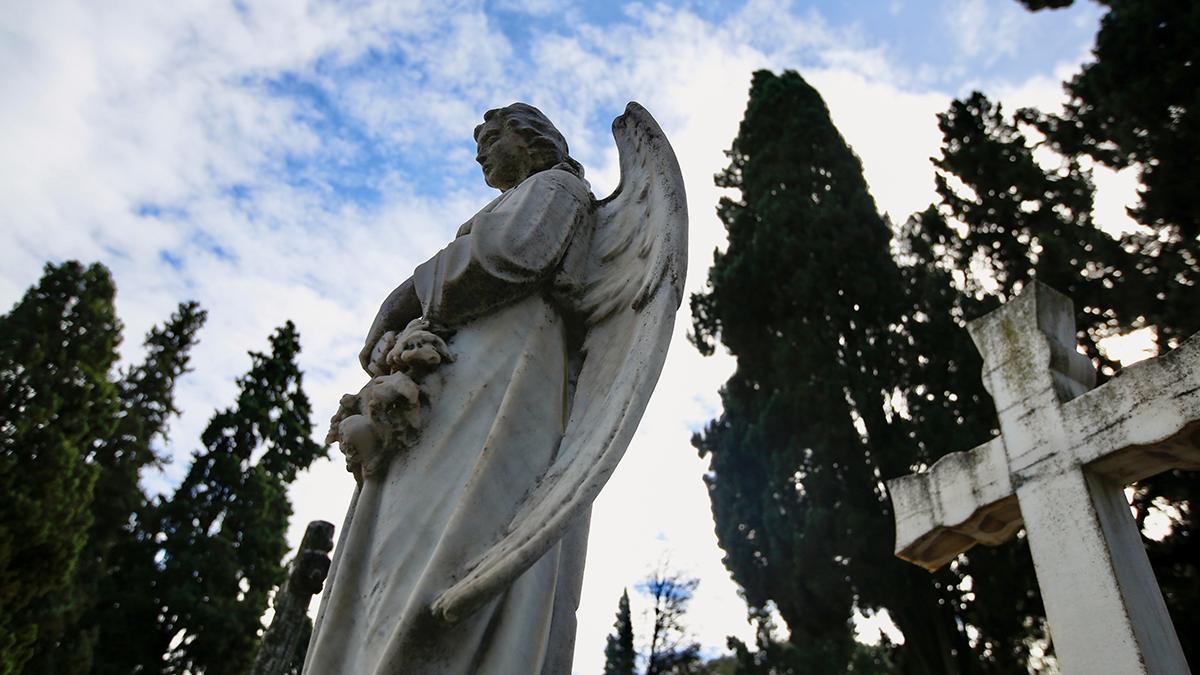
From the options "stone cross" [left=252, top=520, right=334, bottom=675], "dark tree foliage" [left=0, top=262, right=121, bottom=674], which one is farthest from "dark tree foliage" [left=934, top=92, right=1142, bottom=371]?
"dark tree foliage" [left=0, top=262, right=121, bottom=674]

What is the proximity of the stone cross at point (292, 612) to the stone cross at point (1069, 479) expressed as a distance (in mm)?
3839

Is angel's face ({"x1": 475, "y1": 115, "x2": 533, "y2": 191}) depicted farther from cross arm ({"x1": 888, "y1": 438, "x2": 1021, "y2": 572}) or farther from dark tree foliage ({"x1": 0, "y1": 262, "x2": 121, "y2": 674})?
dark tree foliage ({"x1": 0, "y1": 262, "x2": 121, "y2": 674})

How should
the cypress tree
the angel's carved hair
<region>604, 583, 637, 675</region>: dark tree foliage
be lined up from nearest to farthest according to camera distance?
the angel's carved hair, the cypress tree, <region>604, 583, 637, 675</region>: dark tree foliage

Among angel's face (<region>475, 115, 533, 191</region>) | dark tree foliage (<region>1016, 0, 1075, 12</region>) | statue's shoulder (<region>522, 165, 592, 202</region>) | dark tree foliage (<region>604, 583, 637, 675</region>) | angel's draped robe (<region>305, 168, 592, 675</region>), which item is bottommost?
angel's draped robe (<region>305, 168, 592, 675</region>)

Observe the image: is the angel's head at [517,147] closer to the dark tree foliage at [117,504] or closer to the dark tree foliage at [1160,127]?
the dark tree foliage at [1160,127]

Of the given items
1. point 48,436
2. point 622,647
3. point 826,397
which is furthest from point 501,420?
point 622,647

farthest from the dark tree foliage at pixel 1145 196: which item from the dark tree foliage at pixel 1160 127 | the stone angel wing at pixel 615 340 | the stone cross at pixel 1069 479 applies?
the stone angel wing at pixel 615 340

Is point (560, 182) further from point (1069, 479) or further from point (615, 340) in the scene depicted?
point (1069, 479)

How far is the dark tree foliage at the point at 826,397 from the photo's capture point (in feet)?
41.6

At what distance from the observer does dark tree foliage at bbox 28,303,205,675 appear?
53.5ft

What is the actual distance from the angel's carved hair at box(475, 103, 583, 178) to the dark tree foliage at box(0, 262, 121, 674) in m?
15.0

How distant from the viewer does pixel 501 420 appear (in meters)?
2.21

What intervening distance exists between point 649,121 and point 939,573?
11.8 m

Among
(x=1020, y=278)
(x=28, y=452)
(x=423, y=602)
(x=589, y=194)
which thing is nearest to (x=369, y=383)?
(x=423, y=602)
